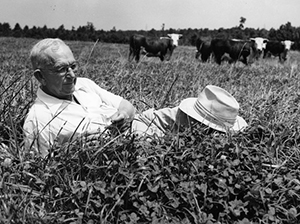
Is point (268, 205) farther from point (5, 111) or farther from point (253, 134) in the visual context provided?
point (5, 111)

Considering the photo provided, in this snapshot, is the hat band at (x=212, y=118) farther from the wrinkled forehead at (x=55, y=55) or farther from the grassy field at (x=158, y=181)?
the wrinkled forehead at (x=55, y=55)

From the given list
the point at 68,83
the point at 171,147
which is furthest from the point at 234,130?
the point at 68,83

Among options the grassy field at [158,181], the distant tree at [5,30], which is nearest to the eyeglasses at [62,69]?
the grassy field at [158,181]

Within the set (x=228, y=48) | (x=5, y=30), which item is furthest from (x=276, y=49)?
(x=5, y=30)

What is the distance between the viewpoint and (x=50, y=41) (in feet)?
9.05

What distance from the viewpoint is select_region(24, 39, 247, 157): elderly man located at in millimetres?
2680

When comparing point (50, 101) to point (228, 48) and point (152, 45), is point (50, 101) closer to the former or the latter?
point (228, 48)

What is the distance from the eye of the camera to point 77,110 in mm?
2867

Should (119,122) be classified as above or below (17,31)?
above

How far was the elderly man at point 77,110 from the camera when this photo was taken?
268 cm

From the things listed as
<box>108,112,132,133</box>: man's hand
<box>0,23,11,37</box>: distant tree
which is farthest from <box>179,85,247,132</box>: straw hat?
<box>0,23,11,37</box>: distant tree

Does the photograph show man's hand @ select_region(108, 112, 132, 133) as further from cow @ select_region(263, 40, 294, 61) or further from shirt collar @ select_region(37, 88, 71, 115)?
cow @ select_region(263, 40, 294, 61)

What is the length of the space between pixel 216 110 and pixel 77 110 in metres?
0.96

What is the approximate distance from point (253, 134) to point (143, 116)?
86 centimetres
